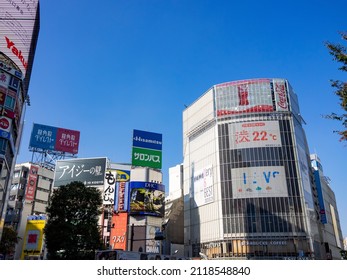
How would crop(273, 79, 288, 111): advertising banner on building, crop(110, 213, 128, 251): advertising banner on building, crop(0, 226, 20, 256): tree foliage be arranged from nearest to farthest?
crop(0, 226, 20, 256): tree foliage < crop(110, 213, 128, 251): advertising banner on building < crop(273, 79, 288, 111): advertising banner on building

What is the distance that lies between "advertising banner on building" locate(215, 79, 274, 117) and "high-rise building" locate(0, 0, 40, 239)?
35.1m

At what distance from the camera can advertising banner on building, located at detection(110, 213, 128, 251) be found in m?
58.0

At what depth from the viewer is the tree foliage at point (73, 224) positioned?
93.7 ft

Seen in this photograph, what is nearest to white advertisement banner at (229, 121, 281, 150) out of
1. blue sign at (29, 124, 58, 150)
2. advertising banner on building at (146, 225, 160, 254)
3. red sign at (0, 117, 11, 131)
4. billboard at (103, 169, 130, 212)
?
advertising banner on building at (146, 225, 160, 254)

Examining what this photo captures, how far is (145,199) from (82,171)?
14530mm

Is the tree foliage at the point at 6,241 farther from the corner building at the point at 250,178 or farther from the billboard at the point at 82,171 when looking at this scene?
the corner building at the point at 250,178

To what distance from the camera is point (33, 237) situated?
57.6 meters

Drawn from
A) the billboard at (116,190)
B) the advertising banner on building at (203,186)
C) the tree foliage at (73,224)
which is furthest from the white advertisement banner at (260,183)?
Answer: the tree foliage at (73,224)

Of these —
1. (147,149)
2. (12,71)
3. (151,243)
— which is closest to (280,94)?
(147,149)

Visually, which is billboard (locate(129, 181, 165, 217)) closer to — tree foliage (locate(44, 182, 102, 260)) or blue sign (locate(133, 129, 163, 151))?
blue sign (locate(133, 129, 163, 151))

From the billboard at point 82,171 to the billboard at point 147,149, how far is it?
694cm
